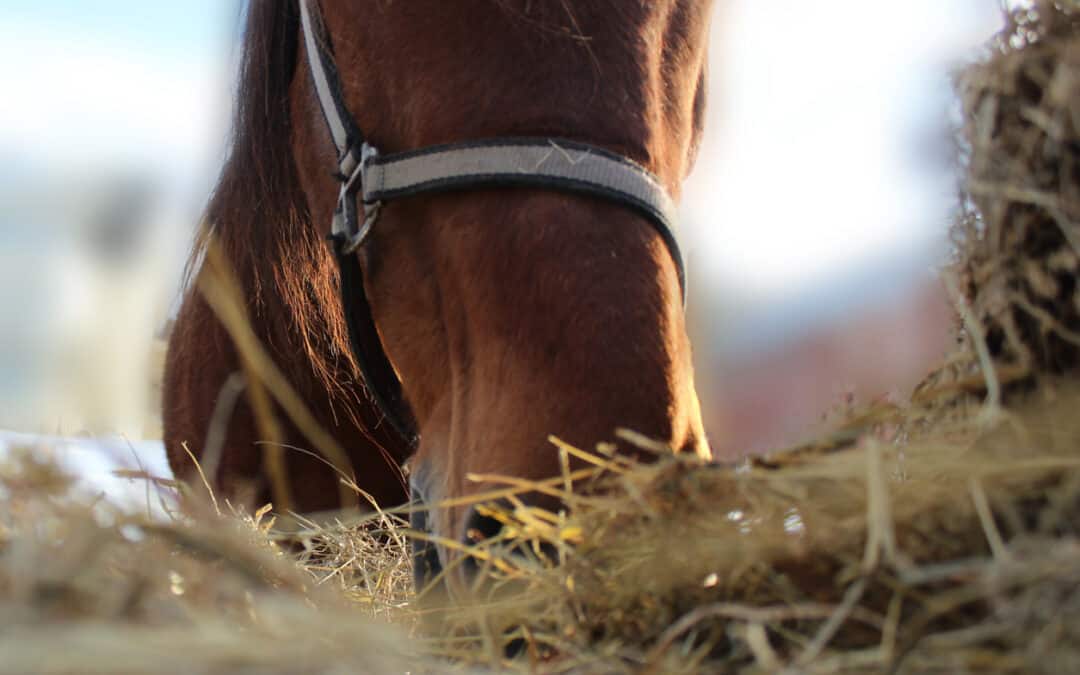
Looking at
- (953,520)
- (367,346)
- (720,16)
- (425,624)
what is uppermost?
(720,16)

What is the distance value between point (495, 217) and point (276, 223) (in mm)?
643

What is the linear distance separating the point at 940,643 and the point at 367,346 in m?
0.95

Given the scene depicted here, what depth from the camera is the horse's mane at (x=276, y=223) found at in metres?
1.54

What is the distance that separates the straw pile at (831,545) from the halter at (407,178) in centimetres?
39

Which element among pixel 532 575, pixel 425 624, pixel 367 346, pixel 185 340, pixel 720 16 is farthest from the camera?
pixel 185 340

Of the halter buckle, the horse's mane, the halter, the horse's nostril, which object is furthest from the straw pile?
the horse's mane

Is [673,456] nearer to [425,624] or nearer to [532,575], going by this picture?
[532,575]

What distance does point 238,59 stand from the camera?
1.68 metres

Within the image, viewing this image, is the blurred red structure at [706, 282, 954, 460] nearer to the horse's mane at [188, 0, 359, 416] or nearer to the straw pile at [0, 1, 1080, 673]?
the straw pile at [0, 1, 1080, 673]

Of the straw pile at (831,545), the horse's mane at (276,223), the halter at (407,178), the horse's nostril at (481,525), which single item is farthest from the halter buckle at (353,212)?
the straw pile at (831,545)

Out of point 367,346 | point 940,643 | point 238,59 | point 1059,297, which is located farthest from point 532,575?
point 238,59

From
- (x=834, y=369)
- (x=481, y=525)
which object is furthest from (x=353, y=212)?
(x=834, y=369)

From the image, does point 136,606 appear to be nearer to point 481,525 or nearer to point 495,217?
point 481,525

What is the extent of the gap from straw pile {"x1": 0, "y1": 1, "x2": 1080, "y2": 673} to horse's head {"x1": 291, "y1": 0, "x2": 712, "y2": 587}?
19 cm
